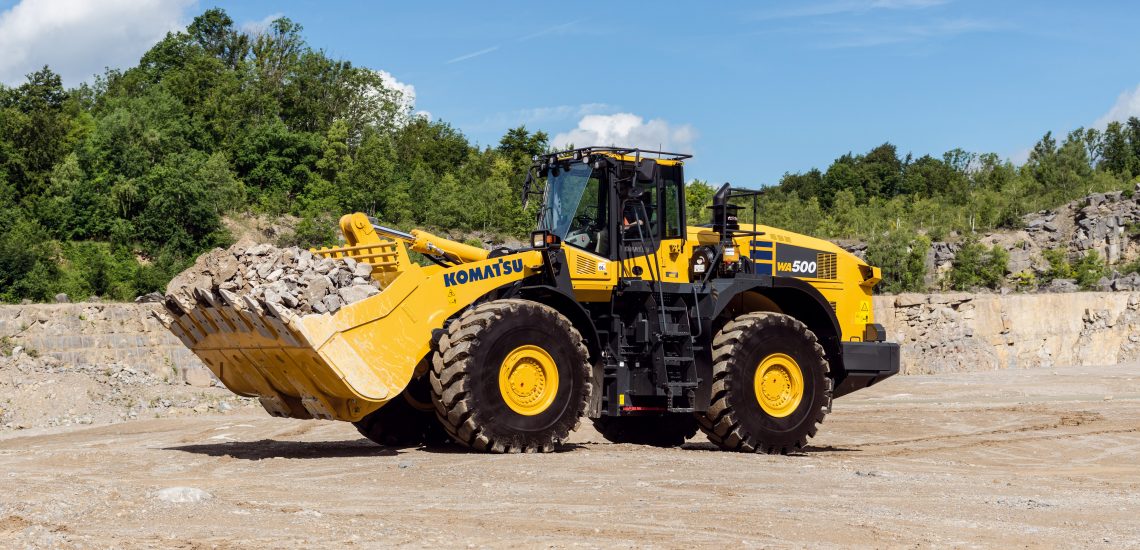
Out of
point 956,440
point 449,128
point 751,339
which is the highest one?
point 449,128

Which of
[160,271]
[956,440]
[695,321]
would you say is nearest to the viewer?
[695,321]

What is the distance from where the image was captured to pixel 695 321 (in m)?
13.6

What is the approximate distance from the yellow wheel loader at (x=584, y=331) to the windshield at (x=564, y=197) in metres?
0.02

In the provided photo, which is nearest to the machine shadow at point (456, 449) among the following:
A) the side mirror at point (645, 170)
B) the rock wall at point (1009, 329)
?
A: the side mirror at point (645, 170)

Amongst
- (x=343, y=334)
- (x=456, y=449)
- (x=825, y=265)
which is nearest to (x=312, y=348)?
(x=343, y=334)

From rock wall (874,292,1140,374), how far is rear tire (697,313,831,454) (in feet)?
78.3

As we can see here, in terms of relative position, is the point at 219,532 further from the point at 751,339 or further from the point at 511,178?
the point at 511,178

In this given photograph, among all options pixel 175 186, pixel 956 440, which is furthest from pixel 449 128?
pixel 956 440

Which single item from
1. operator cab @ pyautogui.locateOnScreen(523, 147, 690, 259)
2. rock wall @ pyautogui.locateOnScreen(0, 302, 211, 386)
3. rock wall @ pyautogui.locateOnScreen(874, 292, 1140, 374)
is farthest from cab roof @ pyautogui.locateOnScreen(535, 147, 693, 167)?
rock wall @ pyautogui.locateOnScreen(874, 292, 1140, 374)

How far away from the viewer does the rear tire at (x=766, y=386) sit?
13.6 m

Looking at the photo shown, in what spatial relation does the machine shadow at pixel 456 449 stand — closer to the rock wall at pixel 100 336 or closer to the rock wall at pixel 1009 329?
the rock wall at pixel 100 336

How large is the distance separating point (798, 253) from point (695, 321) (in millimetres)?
2210

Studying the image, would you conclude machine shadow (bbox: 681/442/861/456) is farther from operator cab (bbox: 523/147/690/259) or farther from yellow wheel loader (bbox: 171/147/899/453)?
operator cab (bbox: 523/147/690/259)

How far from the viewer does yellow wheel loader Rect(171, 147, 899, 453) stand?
1173 cm
